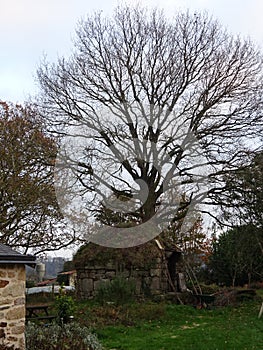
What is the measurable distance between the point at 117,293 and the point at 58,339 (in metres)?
4.89

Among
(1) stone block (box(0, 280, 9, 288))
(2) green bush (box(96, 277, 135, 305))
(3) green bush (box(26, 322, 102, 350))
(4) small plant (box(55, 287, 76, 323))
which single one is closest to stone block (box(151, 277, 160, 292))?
(2) green bush (box(96, 277, 135, 305))

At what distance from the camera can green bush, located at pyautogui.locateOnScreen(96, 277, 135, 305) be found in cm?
1105

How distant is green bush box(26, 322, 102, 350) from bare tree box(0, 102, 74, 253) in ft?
23.2

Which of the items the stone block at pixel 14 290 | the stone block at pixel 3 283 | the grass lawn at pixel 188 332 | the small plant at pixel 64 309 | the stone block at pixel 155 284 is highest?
the stone block at pixel 155 284

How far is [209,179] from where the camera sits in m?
15.3

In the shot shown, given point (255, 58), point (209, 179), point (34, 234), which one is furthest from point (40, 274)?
point (255, 58)

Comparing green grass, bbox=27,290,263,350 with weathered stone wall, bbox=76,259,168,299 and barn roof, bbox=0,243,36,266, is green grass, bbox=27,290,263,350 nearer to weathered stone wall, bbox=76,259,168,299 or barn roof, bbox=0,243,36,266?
weathered stone wall, bbox=76,259,168,299

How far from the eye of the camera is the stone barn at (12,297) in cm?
552

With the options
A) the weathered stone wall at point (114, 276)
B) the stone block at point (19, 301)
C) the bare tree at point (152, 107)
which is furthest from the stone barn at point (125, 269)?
the stone block at point (19, 301)

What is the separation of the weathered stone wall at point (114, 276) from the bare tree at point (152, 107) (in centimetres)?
317

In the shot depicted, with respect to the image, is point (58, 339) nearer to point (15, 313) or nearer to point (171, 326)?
point (15, 313)

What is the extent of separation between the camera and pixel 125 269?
12.9 meters

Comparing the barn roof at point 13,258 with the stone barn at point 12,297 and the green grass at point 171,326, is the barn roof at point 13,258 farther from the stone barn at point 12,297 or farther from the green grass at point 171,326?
the green grass at point 171,326

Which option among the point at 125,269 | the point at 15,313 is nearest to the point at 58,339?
the point at 15,313
